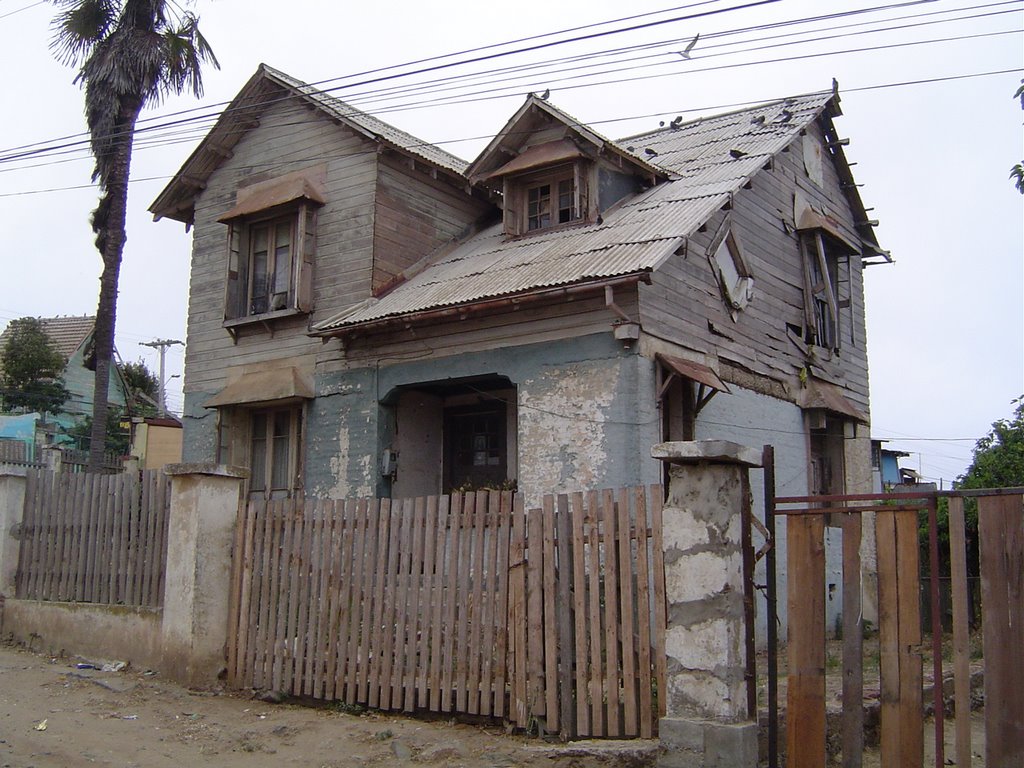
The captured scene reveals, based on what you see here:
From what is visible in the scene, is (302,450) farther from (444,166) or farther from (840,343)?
(840,343)

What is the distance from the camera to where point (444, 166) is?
1478 centimetres

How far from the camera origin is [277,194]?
1470 cm

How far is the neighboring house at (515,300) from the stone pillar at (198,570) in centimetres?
379

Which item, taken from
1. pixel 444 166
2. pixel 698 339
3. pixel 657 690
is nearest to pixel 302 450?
pixel 444 166

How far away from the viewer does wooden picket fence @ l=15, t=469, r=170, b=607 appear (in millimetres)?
9602

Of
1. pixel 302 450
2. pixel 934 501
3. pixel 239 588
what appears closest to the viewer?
pixel 934 501

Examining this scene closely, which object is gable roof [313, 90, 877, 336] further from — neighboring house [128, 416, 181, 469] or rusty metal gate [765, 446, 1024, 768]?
neighboring house [128, 416, 181, 469]

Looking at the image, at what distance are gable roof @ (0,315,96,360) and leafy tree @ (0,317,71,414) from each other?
12.6 feet

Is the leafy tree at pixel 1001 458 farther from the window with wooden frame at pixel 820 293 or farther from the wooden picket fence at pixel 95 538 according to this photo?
the wooden picket fence at pixel 95 538

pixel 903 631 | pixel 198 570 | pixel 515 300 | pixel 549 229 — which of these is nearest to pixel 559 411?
pixel 515 300

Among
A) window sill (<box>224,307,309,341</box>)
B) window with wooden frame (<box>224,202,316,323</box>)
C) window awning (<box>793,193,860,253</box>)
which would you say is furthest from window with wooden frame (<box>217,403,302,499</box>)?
window awning (<box>793,193,860,253</box>)

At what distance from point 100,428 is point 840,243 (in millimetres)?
12878

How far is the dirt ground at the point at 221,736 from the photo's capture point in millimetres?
6602

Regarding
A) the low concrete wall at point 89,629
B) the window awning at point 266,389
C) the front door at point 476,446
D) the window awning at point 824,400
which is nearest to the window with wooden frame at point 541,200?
the front door at point 476,446
